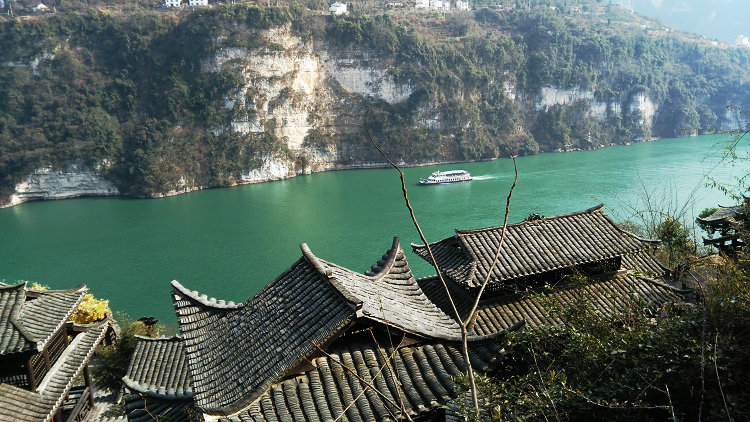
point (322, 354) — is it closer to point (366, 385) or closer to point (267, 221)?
point (366, 385)

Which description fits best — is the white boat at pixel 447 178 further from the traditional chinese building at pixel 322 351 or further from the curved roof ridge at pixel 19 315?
the traditional chinese building at pixel 322 351

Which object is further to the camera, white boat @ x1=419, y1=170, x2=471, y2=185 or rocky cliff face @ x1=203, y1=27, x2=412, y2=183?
rocky cliff face @ x1=203, y1=27, x2=412, y2=183

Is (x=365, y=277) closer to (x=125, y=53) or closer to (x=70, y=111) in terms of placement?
(x=70, y=111)

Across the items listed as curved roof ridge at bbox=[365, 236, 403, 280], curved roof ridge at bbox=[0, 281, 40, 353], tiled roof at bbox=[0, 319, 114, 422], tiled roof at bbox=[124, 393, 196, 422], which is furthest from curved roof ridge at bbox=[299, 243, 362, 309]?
tiled roof at bbox=[0, 319, 114, 422]

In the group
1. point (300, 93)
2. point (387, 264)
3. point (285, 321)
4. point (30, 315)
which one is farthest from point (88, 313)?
point (300, 93)

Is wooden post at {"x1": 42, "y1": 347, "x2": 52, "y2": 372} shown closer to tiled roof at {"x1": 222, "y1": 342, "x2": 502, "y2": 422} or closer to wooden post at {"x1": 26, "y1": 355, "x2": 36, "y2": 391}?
wooden post at {"x1": 26, "y1": 355, "x2": 36, "y2": 391}

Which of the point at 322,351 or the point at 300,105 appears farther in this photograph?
the point at 300,105

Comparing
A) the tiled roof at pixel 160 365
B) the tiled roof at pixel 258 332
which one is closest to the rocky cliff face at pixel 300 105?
the tiled roof at pixel 160 365
